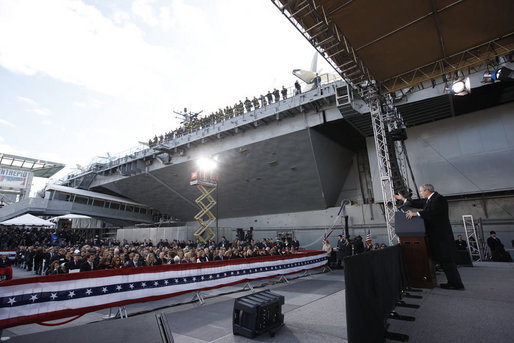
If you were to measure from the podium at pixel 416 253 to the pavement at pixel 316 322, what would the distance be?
26 cm

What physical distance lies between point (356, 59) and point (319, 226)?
50.4 ft

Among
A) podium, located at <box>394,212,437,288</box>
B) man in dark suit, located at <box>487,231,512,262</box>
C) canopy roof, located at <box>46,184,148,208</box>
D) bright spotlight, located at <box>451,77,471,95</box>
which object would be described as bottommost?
man in dark suit, located at <box>487,231,512,262</box>

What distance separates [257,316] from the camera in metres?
4.05

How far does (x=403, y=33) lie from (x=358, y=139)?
1319 centimetres

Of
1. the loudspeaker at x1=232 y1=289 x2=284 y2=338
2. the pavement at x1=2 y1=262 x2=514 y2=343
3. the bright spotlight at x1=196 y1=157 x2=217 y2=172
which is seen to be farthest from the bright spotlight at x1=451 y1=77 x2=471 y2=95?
the bright spotlight at x1=196 y1=157 x2=217 y2=172

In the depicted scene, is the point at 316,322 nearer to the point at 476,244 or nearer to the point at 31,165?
the point at 476,244

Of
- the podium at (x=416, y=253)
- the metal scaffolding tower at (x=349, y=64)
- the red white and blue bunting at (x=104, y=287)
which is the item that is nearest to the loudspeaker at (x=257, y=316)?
the red white and blue bunting at (x=104, y=287)

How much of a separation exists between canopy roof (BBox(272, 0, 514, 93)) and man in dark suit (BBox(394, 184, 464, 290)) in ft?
24.3

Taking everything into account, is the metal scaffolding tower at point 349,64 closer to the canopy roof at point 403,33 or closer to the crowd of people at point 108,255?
the canopy roof at point 403,33

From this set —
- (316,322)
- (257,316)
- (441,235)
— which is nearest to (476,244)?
(441,235)

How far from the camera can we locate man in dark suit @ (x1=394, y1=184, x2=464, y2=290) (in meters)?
→ 5.33

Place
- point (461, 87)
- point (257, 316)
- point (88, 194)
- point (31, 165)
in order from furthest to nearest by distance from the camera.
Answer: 1. point (31, 165)
2. point (88, 194)
3. point (461, 87)
4. point (257, 316)

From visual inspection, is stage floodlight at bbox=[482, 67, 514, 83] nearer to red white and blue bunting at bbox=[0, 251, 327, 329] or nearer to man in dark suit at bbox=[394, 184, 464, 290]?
man in dark suit at bbox=[394, 184, 464, 290]

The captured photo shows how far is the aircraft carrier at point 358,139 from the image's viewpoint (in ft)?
34.3
